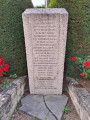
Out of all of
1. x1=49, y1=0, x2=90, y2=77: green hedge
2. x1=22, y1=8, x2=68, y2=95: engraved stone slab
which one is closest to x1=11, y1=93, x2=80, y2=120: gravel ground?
x1=22, y1=8, x2=68, y2=95: engraved stone slab

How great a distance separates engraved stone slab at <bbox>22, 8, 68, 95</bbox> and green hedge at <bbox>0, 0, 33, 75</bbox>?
0.44m

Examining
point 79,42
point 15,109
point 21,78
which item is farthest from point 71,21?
point 15,109

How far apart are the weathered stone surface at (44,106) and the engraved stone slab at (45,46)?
19 cm

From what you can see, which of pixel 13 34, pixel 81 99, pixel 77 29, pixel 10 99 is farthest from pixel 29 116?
pixel 77 29

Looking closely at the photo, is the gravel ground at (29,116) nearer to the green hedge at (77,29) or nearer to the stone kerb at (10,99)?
the stone kerb at (10,99)

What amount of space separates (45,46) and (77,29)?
0.92m

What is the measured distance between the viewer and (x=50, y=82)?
10.3 ft

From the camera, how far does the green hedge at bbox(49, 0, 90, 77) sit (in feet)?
9.54

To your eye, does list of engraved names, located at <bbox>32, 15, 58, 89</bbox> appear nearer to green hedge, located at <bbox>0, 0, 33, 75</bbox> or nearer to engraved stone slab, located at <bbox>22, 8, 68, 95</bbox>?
engraved stone slab, located at <bbox>22, 8, 68, 95</bbox>

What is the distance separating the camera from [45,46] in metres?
2.76

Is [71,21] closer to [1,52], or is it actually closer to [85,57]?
[85,57]

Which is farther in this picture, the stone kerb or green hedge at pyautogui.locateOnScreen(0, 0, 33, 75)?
green hedge at pyautogui.locateOnScreen(0, 0, 33, 75)

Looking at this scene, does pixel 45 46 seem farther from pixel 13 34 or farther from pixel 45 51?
pixel 13 34

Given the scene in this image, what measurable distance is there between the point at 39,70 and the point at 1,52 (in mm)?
1088
